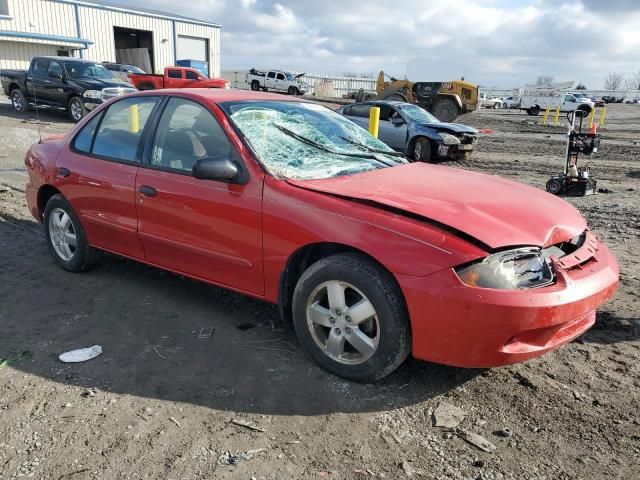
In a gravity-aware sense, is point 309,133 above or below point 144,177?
above

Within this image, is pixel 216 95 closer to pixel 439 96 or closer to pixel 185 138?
pixel 185 138

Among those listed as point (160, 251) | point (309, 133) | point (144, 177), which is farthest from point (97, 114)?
point (309, 133)

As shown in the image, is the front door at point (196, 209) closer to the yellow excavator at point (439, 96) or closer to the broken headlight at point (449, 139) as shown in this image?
the broken headlight at point (449, 139)

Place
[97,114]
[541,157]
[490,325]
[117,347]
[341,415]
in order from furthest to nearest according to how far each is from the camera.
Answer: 1. [541,157]
2. [97,114]
3. [117,347]
4. [341,415]
5. [490,325]

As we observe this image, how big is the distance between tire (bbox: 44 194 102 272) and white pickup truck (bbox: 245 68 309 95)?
37877 mm

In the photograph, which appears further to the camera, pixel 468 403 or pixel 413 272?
pixel 468 403

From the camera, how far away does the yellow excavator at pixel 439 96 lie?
78.8ft

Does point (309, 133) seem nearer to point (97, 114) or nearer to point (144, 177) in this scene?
point (144, 177)

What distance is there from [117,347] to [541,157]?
44.0ft

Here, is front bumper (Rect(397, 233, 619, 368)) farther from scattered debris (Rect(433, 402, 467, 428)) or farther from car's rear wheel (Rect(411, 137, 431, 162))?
car's rear wheel (Rect(411, 137, 431, 162))

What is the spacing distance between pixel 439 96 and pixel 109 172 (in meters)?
22.2

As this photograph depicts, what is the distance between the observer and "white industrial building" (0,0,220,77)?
32.5 meters

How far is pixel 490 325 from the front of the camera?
2559 millimetres

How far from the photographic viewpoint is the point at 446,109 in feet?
79.3
